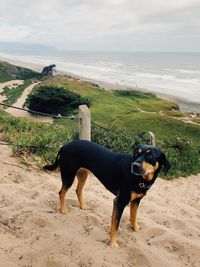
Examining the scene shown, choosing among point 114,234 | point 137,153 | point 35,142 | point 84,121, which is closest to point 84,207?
point 114,234

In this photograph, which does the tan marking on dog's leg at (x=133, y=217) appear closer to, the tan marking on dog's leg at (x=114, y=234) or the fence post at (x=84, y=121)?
the tan marking on dog's leg at (x=114, y=234)

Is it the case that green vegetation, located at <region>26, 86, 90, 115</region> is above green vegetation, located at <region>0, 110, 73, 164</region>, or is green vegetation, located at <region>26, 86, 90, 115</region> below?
below

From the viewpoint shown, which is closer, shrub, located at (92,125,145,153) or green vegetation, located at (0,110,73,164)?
green vegetation, located at (0,110,73,164)

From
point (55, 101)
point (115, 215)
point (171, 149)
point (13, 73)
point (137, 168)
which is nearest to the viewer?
point (137, 168)

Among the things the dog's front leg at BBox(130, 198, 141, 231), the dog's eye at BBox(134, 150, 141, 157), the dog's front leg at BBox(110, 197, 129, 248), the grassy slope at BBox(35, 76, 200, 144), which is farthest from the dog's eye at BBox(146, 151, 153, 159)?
the grassy slope at BBox(35, 76, 200, 144)

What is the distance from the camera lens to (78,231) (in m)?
5.56

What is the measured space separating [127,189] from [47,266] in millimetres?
1440

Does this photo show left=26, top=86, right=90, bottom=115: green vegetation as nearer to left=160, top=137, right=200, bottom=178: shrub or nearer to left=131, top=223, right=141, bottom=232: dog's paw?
left=160, top=137, right=200, bottom=178: shrub

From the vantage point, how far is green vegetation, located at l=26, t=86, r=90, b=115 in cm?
3394

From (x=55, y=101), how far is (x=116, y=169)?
29343 millimetres

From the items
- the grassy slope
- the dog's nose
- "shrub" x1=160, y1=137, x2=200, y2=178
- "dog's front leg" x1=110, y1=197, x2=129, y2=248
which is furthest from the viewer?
the grassy slope

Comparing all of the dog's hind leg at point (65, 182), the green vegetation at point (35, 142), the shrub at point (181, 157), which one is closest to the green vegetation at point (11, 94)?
the shrub at point (181, 157)

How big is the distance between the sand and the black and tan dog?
0.30 metres

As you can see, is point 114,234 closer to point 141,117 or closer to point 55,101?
point 141,117
